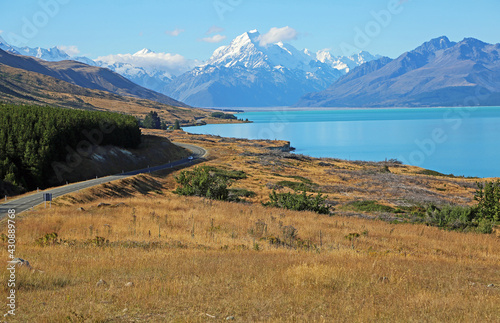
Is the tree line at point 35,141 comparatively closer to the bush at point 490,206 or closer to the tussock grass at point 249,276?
the tussock grass at point 249,276

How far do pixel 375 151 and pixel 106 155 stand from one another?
98.0m

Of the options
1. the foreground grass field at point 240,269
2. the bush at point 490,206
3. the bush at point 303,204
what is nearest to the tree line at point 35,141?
the foreground grass field at point 240,269

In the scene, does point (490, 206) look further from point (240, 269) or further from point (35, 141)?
point (35, 141)

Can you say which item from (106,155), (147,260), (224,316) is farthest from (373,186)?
(224,316)

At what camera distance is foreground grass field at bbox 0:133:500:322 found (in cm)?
986

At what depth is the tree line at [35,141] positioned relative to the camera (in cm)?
4888

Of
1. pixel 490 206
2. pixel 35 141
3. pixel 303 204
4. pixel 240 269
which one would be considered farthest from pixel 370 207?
pixel 35 141

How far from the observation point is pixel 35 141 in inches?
1991

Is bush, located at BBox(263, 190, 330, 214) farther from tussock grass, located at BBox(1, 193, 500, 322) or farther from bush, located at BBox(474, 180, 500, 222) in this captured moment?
tussock grass, located at BBox(1, 193, 500, 322)

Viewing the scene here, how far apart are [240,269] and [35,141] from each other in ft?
148

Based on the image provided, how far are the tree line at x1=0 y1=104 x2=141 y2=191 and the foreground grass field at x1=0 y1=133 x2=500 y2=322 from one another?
22.0 m

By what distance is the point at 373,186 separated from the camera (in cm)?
6500

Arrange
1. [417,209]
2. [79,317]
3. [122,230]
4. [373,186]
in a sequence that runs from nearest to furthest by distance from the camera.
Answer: [79,317] → [122,230] → [417,209] → [373,186]

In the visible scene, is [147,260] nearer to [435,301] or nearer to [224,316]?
[224,316]
